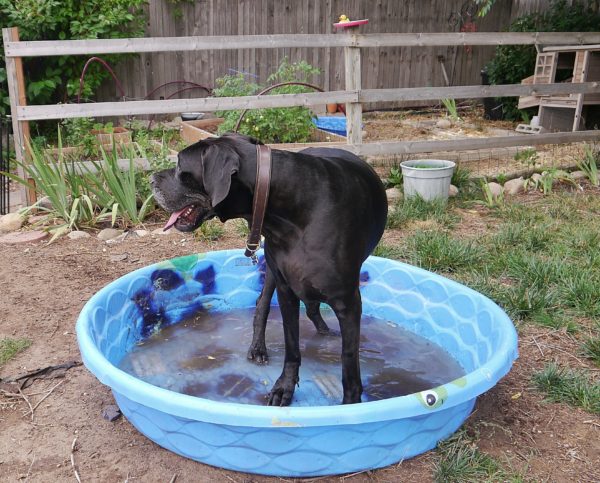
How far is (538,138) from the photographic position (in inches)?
276

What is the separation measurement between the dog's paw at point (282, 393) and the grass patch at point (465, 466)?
0.79 metres

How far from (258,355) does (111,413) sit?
95cm

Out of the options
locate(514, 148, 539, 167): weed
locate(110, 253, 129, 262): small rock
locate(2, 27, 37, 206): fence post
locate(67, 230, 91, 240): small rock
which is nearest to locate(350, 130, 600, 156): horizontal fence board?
locate(514, 148, 539, 167): weed

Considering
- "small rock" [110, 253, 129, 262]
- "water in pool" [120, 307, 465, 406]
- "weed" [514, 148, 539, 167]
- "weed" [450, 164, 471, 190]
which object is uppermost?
"weed" [514, 148, 539, 167]

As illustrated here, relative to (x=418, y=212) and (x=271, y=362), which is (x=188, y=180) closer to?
(x=271, y=362)

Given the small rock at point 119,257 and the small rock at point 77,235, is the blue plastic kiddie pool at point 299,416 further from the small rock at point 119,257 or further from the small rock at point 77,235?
the small rock at point 77,235

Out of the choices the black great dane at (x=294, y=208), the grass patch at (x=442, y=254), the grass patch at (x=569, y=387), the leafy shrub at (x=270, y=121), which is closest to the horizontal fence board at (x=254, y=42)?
the leafy shrub at (x=270, y=121)

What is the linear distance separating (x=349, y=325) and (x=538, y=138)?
Result: 5.25 m

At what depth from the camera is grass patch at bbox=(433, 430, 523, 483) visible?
239 centimetres

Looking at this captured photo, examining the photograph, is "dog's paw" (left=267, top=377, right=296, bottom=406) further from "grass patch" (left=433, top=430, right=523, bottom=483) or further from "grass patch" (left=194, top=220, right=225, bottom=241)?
"grass patch" (left=194, top=220, right=225, bottom=241)

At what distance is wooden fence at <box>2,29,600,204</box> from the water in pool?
2445 millimetres

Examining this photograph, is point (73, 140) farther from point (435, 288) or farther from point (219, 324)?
point (435, 288)

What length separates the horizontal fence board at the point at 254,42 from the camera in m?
5.42

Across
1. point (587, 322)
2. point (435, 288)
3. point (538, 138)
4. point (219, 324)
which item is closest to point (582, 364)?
point (587, 322)
